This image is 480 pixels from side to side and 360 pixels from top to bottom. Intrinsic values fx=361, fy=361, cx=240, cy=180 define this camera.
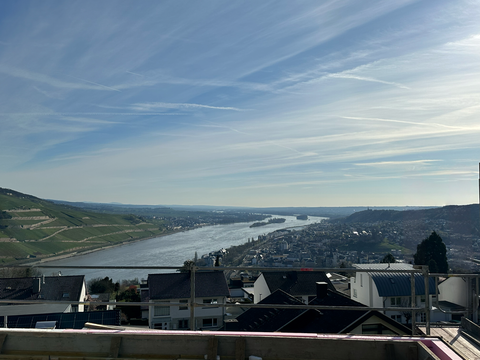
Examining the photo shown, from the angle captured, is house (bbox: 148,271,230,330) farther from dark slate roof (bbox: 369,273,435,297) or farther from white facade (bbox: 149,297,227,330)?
dark slate roof (bbox: 369,273,435,297)

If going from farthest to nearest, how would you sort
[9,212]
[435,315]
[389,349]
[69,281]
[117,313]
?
[9,212], [69,281], [117,313], [435,315], [389,349]

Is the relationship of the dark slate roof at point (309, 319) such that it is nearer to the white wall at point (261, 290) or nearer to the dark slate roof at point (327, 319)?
the dark slate roof at point (327, 319)

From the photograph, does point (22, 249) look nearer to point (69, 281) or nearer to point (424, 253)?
point (69, 281)

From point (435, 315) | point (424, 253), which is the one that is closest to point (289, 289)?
point (435, 315)

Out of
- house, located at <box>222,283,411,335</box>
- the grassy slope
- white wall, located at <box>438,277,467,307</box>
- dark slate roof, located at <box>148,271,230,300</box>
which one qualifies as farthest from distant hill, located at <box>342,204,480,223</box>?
the grassy slope

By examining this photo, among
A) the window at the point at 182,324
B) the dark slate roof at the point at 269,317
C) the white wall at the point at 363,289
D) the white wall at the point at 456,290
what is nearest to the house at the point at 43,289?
the window at the point at 182,324
